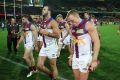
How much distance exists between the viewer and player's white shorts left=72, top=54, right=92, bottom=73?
8.38 metres

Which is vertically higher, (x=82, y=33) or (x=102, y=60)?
(x=82, y=33)

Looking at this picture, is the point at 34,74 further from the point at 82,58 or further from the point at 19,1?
the point at 19,1

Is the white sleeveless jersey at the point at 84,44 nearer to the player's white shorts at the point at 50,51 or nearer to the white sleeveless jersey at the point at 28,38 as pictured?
the player's white shorts at the point at 50,51

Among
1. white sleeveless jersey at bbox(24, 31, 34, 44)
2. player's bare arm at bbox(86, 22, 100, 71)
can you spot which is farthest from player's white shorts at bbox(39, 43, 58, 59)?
player's bare arm at bbox(86, 22, 100, 71)

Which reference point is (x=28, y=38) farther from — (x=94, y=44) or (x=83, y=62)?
(x=94, y=44)

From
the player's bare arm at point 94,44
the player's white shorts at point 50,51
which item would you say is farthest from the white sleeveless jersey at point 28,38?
the player's bare arm at point 94,44

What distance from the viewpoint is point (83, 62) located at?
27.6ft

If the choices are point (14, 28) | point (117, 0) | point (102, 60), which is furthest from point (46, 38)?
point (117, 0)

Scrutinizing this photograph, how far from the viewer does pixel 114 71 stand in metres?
14.7

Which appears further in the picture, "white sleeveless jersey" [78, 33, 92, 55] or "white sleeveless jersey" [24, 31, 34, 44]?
"white sleeveless jersey" [24, 31, 34, 44]

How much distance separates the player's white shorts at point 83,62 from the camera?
838 centimetres

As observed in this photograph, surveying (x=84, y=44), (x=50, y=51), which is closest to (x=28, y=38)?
(x=50, y=51)

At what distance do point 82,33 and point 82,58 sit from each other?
0.55 m

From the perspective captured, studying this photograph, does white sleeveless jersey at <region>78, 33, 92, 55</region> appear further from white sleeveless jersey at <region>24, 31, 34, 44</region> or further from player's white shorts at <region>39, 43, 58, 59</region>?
white sleeveless jersey at <region>24, 31, 34, 44</region>
